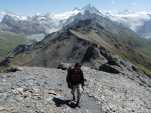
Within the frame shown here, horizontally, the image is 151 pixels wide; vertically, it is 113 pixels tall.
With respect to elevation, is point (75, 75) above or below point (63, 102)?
above

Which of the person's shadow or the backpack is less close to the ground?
the backpack

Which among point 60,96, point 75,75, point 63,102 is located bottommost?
point 63,102

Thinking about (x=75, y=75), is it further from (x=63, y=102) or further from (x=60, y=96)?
(x=60, y=96)

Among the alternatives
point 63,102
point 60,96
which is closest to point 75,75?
Answer: point 63,102

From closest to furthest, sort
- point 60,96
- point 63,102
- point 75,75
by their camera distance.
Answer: point 75,75 → point 63,102 → point 60,96

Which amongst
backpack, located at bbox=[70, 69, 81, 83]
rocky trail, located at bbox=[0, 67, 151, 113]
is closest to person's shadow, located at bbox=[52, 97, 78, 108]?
rocky trail, located at bbox=[0, 67, 151, 113]

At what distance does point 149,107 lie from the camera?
1282 inches

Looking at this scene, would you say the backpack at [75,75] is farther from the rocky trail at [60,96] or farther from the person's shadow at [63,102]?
the rocky trail at [60,96]

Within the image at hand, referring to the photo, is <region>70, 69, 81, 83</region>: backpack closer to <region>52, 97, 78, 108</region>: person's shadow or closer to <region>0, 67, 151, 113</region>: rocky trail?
<region>52, 97, 78, 108</region>: person's shadow

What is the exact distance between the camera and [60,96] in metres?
27.6

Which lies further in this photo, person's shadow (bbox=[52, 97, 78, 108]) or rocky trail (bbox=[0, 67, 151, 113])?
person's shadow (bbox=[52, 97, 78, 108])

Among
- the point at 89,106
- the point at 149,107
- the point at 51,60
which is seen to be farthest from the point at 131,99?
the point at 51,60

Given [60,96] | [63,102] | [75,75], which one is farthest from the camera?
[60,96]

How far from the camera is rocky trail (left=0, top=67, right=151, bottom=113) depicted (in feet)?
79.5
